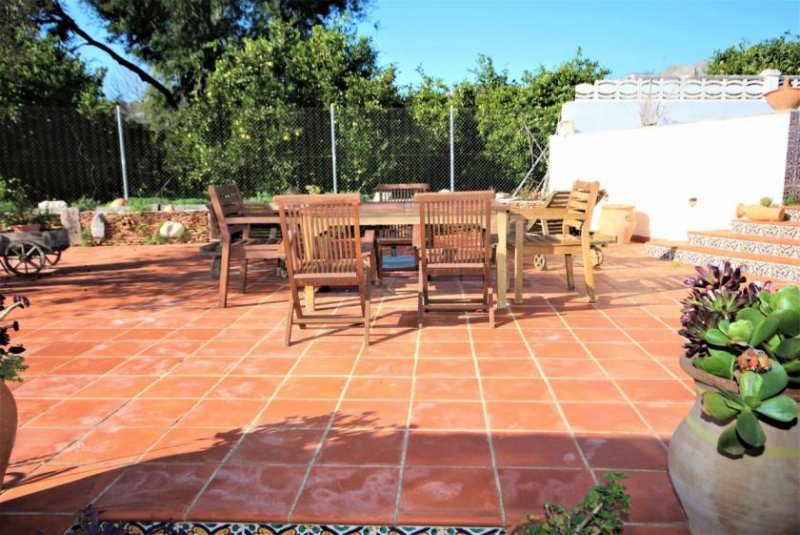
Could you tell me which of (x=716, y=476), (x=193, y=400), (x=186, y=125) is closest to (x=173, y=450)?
(x=193, y=400)

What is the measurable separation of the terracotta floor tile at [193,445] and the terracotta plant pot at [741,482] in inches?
69.6

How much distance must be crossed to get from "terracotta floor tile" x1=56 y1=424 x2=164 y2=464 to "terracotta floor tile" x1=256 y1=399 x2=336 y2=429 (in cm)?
50

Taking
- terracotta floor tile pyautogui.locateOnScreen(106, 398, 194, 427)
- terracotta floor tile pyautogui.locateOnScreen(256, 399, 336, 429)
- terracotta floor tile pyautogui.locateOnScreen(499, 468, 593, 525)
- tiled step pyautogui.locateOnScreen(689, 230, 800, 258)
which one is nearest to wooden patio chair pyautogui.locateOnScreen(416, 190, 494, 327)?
terracotta floor tile pyautogui.locateOnScreen(256, 399, 336, 429)

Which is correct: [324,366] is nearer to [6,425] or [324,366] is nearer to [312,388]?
[312,388]

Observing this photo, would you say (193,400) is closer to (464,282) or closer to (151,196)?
(464,282)

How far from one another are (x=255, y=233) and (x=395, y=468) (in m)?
4.61

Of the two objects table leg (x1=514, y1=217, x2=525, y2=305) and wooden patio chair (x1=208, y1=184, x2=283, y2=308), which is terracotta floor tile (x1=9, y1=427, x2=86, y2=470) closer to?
wooden patio chair (x1=208, y1=184, x2=283, y2=308)

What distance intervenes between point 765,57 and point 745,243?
17.5 metres

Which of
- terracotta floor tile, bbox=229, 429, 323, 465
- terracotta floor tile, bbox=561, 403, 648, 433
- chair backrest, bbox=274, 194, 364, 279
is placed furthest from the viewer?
chair backrest, bbox=274, 194, 364, 279

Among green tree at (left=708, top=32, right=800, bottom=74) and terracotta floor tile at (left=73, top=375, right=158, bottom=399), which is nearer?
terracotta floor tile at (left=73, top=375, right=158, bottom=399)

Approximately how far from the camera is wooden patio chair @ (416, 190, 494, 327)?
4.09 metres

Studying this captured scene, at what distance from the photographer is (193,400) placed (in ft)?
9.89

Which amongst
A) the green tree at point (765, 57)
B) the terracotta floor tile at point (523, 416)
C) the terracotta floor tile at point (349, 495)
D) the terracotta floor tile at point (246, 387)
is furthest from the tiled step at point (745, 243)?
the green tree at point (765, 57)

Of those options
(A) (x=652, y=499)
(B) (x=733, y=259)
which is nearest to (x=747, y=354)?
(A) (x=652, y=499)
